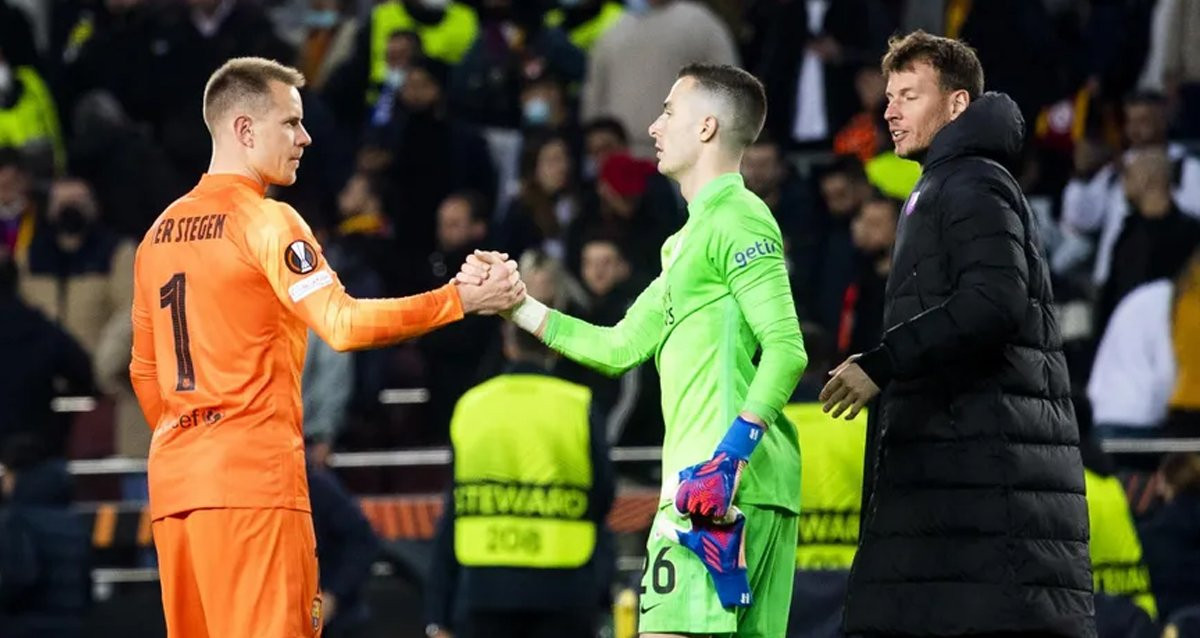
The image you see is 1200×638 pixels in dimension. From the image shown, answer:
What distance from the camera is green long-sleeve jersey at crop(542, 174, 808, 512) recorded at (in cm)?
706

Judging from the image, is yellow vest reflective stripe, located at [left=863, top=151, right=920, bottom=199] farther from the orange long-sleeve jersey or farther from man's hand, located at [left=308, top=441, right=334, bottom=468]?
the orange long-sleeve jersey

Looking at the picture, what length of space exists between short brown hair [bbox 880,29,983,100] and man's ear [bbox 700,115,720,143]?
1.85 feet

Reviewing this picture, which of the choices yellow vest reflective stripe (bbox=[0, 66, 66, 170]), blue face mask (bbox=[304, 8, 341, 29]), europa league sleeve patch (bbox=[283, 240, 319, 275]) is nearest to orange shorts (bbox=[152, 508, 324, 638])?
europa league sleeve patch (bbox=[283, 240, 319, 275])

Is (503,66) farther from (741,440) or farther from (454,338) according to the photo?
(741,440)

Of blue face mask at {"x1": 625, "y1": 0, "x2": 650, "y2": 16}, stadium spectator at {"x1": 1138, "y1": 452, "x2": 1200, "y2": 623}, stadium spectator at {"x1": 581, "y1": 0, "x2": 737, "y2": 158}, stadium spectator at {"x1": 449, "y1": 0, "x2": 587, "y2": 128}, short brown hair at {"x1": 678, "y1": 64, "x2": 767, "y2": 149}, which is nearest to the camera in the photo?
short brown hair at {"x1": 678, "y1": 64, "x2": 767, "y2": 149}

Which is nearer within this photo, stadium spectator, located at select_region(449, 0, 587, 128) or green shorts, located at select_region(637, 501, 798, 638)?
green shorts, located at select_region(637, 501, 798, 638)

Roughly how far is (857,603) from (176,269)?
2.26 metres

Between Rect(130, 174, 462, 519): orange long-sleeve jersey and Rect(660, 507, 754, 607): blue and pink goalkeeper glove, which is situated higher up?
Rect(130, 174, 462, 519): orange long-sleeve jersey

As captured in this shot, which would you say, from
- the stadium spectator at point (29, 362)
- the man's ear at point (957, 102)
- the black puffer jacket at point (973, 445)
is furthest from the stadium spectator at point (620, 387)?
the black puffer jacket at point (973, 445)

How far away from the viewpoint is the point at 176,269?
742 cm

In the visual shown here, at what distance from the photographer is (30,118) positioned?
1736 centimetres

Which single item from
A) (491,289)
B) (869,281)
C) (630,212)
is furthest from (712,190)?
(630,212)

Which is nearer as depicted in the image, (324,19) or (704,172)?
(704,172)

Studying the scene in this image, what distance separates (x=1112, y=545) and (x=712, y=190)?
363cm
